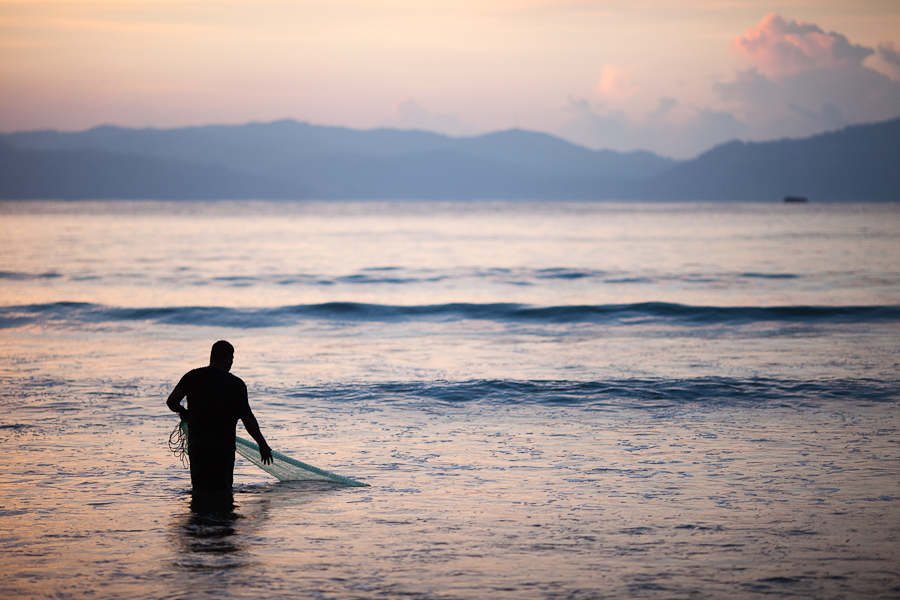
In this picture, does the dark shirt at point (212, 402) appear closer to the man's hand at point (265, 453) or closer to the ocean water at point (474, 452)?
the man's hand at point (265, 453)

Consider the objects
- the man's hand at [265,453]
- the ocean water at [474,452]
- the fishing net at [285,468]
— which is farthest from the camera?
the fishing net at [285,468]

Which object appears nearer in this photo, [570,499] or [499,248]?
[570,499]

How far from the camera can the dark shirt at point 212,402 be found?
7.66 m

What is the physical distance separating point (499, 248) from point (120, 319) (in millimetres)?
44153

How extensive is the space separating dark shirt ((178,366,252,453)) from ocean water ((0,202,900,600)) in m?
0.80

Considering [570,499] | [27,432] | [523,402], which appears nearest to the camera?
[570,499]

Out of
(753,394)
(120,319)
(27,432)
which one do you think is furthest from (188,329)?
(753,394)

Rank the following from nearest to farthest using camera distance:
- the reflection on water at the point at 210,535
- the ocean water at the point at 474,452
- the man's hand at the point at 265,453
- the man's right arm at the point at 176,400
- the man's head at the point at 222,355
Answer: the ocean water at the point at 474,452 → the reflection on water at the point at 210,535 → the man's right arm at the point at 176,400 → the man's head at the point at 222,355 → the man's hand at the point at 265,453

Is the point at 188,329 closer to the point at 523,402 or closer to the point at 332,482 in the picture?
the point at 523,402

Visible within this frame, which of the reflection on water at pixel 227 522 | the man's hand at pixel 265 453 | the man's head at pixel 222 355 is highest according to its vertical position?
the man's head at pixel 222 355

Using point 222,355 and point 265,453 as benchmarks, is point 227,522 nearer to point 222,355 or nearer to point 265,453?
point 265,453

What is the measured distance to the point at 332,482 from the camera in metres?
8.91

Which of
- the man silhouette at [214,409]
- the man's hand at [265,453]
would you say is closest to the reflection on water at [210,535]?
the man silhouette at [214,409]

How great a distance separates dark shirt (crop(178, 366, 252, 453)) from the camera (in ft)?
25.1
